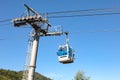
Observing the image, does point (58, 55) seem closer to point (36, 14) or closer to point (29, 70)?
point (29, 70)

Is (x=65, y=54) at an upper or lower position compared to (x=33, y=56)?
upper

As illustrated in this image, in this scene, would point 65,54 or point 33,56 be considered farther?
point 33,56

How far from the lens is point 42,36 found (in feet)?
84.8

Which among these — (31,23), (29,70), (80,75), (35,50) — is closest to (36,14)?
(31,23)

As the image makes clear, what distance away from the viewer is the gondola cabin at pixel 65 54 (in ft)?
77.6

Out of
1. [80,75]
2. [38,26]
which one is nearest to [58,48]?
[38,26]

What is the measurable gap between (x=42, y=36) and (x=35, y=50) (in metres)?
1.94

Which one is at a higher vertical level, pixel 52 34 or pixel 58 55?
pixel 52 34

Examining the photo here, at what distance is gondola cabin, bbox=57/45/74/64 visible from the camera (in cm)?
2364

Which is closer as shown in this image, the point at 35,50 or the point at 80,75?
the point at 35,50

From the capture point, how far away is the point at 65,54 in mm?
24078

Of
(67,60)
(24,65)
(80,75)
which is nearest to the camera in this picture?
(67,60)

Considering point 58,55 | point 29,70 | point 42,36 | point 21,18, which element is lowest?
point 29,70

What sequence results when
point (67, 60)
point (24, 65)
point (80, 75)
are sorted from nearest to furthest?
point (67, 60) → point (24, 65) → point (80, 75)
